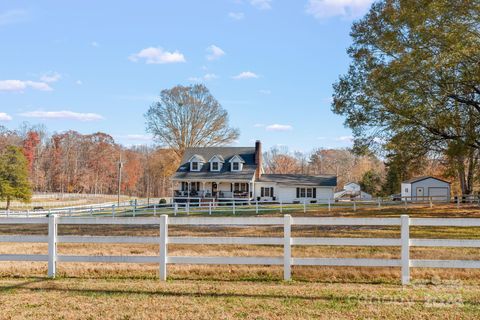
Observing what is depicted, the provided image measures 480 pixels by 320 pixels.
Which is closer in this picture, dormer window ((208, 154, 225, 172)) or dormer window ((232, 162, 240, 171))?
dormer window ((232, 162, 240, 171))

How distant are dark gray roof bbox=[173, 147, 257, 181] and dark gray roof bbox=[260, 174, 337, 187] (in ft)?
8.32

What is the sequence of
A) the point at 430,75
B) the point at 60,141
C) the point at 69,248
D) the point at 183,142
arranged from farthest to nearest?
the point at 60,141 < the point at 183,142 < the point at 430,75 < the point at 69,248

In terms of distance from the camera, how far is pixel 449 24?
731 inches

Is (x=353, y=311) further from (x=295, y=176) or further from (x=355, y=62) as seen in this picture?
(x=295, y=176)

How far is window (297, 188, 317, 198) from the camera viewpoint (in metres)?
51.1

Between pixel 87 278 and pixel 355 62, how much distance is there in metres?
22.5

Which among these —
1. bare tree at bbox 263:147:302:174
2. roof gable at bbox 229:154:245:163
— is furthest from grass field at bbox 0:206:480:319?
bare tree at bbox 263:147:302:174

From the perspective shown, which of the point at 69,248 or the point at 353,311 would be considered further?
the point at 69,248

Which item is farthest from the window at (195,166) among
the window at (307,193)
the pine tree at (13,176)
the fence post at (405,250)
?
the fence post at (405,250)

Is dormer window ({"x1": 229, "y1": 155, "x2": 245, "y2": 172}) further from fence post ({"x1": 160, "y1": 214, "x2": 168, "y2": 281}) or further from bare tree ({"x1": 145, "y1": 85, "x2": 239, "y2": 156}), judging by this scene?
fence post ({"x1": 160, "y1": 214, "x2": 168, "y2": 281})

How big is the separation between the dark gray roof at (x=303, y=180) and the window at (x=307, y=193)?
0.81 metres

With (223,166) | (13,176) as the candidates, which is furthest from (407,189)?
(13,176)

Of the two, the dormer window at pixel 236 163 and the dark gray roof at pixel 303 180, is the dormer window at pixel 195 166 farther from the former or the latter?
the dark gray roof at pixel 303 180

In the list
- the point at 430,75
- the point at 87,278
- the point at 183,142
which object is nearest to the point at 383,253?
the point at 87,278
